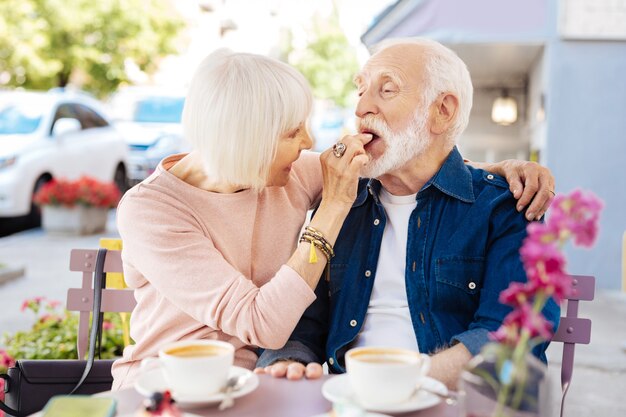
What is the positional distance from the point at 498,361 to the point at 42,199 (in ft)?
33.7

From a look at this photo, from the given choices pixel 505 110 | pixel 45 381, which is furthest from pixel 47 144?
pixel 45 381

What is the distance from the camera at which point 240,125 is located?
2271 mm

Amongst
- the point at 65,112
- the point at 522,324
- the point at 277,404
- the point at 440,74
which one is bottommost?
the point at 277,404

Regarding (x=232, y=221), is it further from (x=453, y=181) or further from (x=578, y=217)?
(x=578, y=217)

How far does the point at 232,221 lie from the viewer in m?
2.40

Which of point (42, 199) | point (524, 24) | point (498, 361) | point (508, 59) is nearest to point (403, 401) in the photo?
point (498, 361)

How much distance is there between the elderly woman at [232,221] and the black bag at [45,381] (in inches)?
6.9

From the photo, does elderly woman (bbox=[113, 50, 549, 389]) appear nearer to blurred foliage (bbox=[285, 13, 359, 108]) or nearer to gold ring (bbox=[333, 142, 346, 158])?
gold ring (bbox=[333, 142, 346, 158])

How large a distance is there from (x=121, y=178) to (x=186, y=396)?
40.3 feet

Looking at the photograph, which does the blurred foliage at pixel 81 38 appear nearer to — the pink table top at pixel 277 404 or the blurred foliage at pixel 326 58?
the pink table top at pixel 277 404

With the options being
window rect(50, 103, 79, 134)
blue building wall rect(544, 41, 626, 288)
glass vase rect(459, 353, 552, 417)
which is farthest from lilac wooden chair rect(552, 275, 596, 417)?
window rect(50, 103, 79, 134)

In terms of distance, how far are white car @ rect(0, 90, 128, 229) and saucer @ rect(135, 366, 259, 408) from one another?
9.14m

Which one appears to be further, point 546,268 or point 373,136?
point 373,136

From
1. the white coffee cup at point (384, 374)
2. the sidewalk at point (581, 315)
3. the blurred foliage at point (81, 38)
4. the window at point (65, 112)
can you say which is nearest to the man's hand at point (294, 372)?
the white coffee cup at point (384, 374)
